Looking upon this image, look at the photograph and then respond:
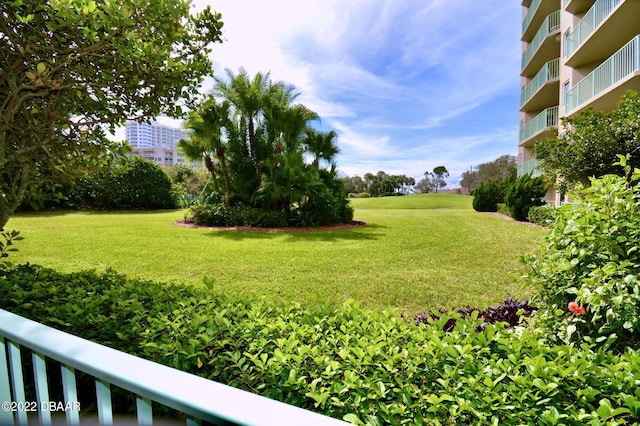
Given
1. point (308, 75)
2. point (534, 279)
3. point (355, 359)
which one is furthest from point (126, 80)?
point (308, 75)

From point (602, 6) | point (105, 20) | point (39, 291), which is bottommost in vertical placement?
point (39, 291)

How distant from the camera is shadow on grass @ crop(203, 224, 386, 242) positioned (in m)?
10.3

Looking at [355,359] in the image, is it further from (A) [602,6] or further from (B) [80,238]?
(A) [602,6]

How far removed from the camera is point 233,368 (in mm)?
1807

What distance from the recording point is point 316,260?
7.25 metres

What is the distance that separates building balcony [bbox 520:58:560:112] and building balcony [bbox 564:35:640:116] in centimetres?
433

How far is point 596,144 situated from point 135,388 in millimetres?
11206

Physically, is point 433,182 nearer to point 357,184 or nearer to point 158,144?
point 357,184

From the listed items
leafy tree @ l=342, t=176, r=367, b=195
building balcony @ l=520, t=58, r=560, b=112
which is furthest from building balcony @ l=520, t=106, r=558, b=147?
leafy tree @ l=342, t=176, r=367, b=195

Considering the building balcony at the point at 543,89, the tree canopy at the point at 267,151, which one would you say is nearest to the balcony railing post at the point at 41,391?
the tree canopy at the point at 267,151

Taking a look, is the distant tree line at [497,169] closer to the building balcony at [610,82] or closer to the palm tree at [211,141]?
the building balcony at [610,82]

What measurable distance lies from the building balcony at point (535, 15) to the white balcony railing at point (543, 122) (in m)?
6.91

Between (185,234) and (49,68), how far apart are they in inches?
342

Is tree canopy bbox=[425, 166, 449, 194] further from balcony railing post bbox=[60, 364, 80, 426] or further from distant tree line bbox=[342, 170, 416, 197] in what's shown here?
balcony railing post bbox=[60, 364, 80, 426]
